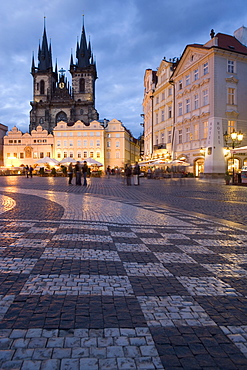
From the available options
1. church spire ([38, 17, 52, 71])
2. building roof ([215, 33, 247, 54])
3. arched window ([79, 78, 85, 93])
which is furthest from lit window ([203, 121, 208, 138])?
church spire ([38, 17, 52, 71])

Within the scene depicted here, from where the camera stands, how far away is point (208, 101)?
31.0 meters

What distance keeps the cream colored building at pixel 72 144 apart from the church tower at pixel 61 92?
34.0ft

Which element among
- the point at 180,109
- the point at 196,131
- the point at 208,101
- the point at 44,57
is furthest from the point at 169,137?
the point at 44,57

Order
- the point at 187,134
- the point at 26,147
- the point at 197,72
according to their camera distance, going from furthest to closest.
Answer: the point at 26,147 < the point at 187,134 < the point at 197,72

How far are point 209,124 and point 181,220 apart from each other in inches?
1002

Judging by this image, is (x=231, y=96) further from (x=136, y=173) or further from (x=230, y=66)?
(x=136, y=173)

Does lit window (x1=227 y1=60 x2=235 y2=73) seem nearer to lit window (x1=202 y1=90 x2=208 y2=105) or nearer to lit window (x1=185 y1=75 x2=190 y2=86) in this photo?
lit window (x1=202 y1=90 x2=208 y2=105)

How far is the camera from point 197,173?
35000 millimetres

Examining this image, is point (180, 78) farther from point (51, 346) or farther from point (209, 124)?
point (51, 346)

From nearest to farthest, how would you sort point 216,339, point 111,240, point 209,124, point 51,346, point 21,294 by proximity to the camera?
1. point 51,346
2. point 216,339
3. point 21,294
4. point 111,240
5. point 209,124

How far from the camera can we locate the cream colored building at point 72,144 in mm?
78125

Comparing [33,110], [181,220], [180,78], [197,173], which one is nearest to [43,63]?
[33,110]

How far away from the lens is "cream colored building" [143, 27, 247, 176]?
30.1 meters

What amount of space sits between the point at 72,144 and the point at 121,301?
77432mm
